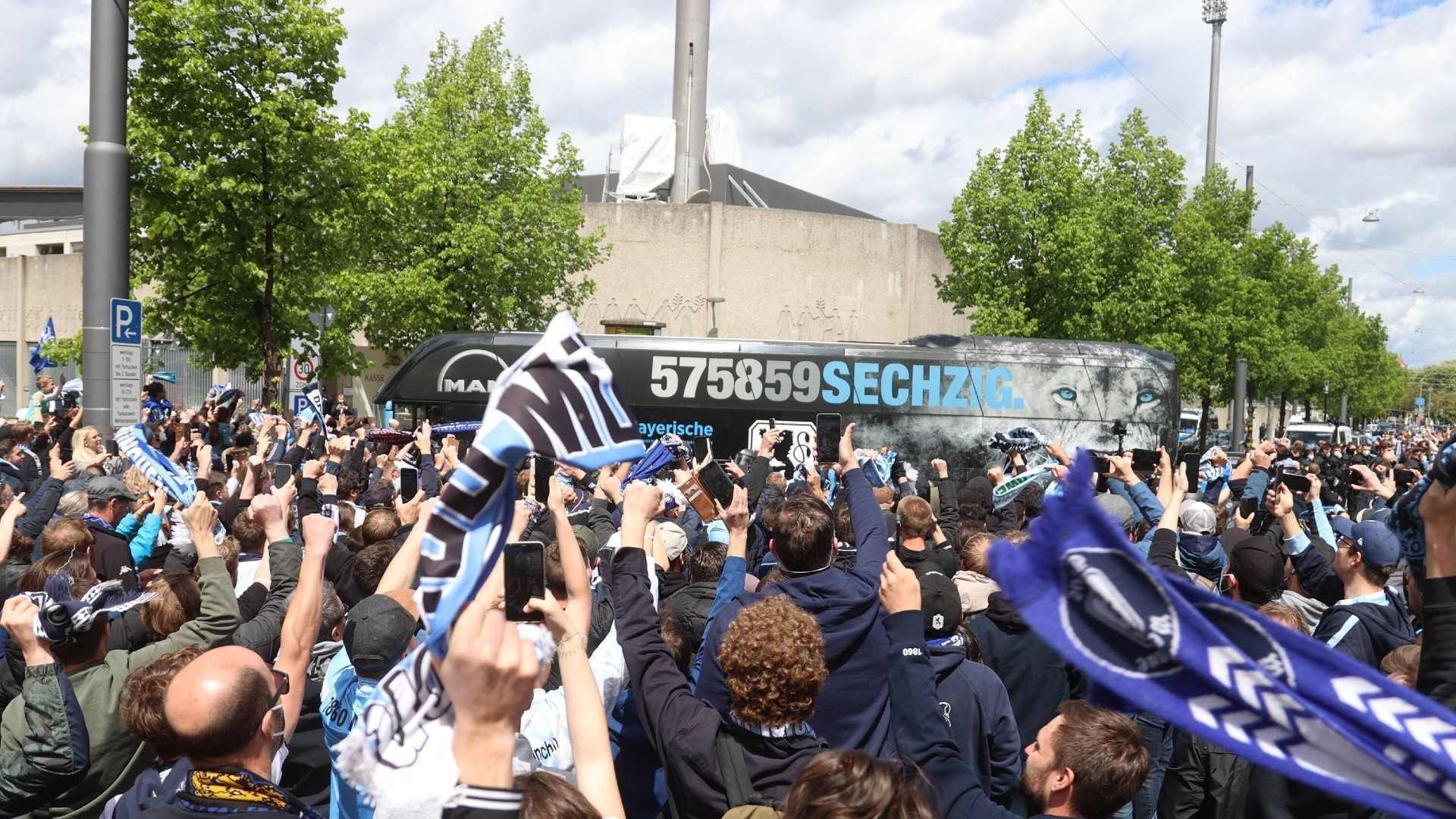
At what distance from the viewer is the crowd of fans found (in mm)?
2510

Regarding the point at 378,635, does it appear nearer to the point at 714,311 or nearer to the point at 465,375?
the point at 465,375

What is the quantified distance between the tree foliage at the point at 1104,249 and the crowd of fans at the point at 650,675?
70.6 ft

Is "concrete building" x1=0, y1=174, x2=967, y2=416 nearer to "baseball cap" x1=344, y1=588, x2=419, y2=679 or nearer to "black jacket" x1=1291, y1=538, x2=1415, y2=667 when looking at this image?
"black jacket" x1=1291, y1=538, x2=1415, y2=667

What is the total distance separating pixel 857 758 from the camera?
2312mm

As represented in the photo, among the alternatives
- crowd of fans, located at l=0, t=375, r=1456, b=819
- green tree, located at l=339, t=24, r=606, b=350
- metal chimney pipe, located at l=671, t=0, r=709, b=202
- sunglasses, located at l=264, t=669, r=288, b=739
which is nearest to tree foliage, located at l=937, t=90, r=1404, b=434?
green tree, located at l=339, t=24, r=606, b=350

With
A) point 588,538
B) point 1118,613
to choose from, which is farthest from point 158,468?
point 1118,613

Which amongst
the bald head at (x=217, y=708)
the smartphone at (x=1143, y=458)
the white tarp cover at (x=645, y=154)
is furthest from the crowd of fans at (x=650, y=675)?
the white tarp cover at (x=645, y=154)

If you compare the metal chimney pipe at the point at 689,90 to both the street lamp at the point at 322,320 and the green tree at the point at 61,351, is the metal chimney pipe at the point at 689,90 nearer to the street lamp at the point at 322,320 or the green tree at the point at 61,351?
the street lamp at the point at 322,320

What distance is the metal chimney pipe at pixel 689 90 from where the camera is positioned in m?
43.8

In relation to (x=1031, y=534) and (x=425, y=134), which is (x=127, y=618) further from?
(x=425, y=134)

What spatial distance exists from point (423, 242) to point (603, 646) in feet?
83.8

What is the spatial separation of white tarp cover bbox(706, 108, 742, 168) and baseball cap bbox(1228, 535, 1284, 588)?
4664cm

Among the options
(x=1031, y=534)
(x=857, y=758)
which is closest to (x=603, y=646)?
(x=857, y=758)

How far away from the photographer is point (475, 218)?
1101 inches
